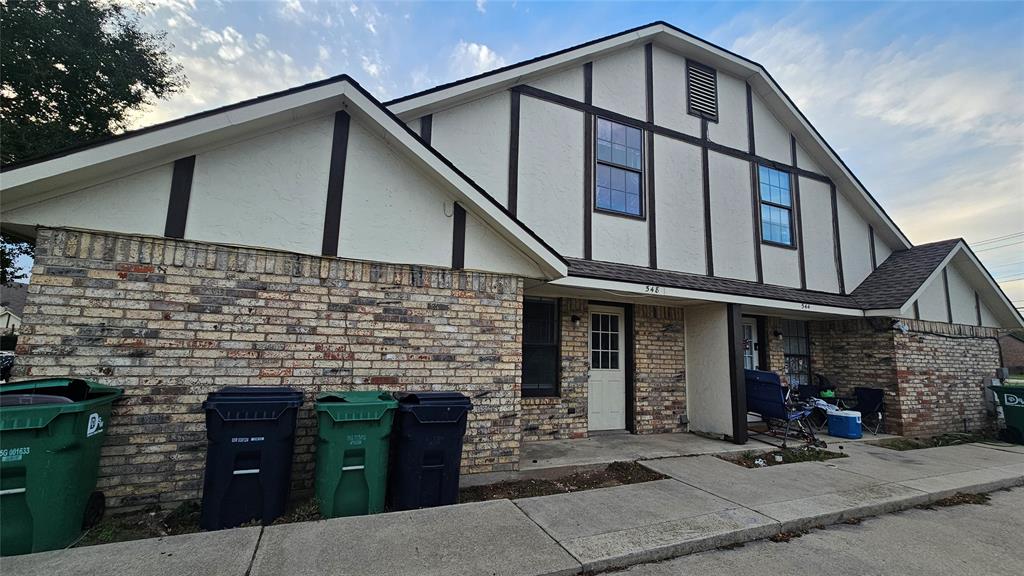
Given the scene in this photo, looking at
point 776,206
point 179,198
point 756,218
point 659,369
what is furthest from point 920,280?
point 179,198

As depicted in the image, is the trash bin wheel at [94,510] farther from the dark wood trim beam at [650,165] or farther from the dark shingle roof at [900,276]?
the dark shingle roof at [900,276]

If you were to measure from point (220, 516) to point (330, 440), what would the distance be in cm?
97

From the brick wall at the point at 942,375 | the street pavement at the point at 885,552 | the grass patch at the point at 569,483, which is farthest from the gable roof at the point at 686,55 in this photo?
→ the street pavement at the point at 885,552

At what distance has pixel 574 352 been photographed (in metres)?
7.23

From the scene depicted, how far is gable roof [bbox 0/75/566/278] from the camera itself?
3439 mm

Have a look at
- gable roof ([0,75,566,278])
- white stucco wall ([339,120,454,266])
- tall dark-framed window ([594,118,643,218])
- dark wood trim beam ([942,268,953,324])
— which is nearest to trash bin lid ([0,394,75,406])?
gable roof ([0,75,566,278])

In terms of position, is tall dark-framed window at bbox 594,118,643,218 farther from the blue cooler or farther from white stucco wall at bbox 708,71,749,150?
the blue cooler

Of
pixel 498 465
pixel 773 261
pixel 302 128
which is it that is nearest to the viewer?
pixel 302 128

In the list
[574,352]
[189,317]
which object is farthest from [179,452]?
[574,352]

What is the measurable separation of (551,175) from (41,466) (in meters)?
6.36

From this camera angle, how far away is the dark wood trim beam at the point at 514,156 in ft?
21.3

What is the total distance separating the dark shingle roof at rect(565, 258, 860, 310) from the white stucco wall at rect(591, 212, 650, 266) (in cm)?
16

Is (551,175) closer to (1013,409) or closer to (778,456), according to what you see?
(778,456)

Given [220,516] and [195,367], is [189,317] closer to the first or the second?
[195,367]
